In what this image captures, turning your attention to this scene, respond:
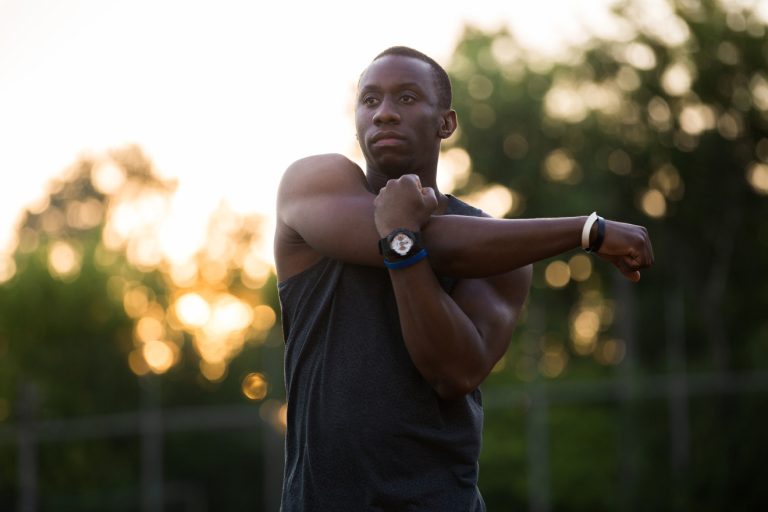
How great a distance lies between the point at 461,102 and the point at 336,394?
28.7 meters

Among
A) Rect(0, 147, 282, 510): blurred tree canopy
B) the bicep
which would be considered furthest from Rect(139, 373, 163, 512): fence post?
the bicep

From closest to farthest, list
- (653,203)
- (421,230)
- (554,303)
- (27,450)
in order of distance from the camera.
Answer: (421,230), (27,450), (653,203), (554,303)

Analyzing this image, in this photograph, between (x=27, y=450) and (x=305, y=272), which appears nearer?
(x=305, y=272)

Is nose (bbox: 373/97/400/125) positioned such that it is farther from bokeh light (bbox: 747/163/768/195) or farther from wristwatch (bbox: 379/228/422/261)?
bokeh light (bbox: 747/163/768/195)

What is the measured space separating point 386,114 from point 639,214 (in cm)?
2415

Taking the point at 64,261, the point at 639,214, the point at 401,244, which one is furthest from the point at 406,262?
the point at 64,261

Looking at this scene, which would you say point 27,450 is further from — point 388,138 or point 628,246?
point 628,246

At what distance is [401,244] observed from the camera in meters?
2.68

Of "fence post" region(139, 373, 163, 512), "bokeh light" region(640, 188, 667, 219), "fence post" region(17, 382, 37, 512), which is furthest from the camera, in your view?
"bokeh light" region(640, 188, 667, 219)

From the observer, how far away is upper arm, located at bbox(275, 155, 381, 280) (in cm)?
278

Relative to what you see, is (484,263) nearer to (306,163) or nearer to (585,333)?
(306,163)

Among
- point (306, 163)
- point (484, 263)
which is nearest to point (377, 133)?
point (306, 163)

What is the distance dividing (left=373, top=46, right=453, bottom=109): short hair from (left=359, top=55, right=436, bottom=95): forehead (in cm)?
2

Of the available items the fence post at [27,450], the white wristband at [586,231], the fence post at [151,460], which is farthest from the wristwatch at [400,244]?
the fence post at [151,460]
